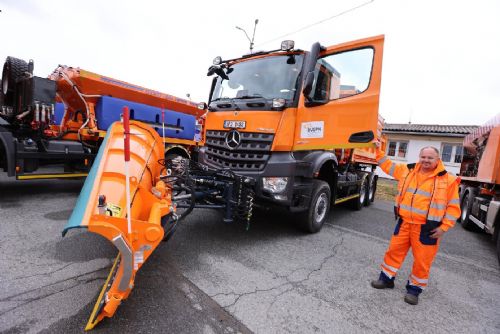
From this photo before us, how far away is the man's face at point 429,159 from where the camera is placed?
9.10ft

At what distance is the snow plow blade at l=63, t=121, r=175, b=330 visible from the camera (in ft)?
6.24

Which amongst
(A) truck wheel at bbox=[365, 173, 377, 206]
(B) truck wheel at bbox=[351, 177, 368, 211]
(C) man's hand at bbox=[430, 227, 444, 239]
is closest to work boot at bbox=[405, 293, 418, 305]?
(C) man's hand at bbox=[430, 227, 444, 239]

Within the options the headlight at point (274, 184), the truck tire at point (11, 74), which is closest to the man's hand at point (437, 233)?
the headlight at point (274, 184)

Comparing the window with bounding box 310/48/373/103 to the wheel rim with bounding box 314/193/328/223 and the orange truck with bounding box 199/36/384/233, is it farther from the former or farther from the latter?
the wheel rim with bounding box 314/193/328/223

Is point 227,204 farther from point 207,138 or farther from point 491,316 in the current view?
point 491,316

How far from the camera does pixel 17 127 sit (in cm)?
538

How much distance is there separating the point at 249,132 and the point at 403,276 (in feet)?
8.59

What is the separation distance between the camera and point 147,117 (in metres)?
6.91

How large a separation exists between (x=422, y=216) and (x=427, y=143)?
1849cm

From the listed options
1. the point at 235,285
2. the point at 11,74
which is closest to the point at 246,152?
the point at 235,285

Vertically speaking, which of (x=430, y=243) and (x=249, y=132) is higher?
(x=249, y=132)

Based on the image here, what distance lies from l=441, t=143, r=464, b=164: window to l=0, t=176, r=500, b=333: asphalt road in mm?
16224

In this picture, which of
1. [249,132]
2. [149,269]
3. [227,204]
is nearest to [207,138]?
[249,132]

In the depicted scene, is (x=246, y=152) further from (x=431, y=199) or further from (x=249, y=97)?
(x=431, y=199)
